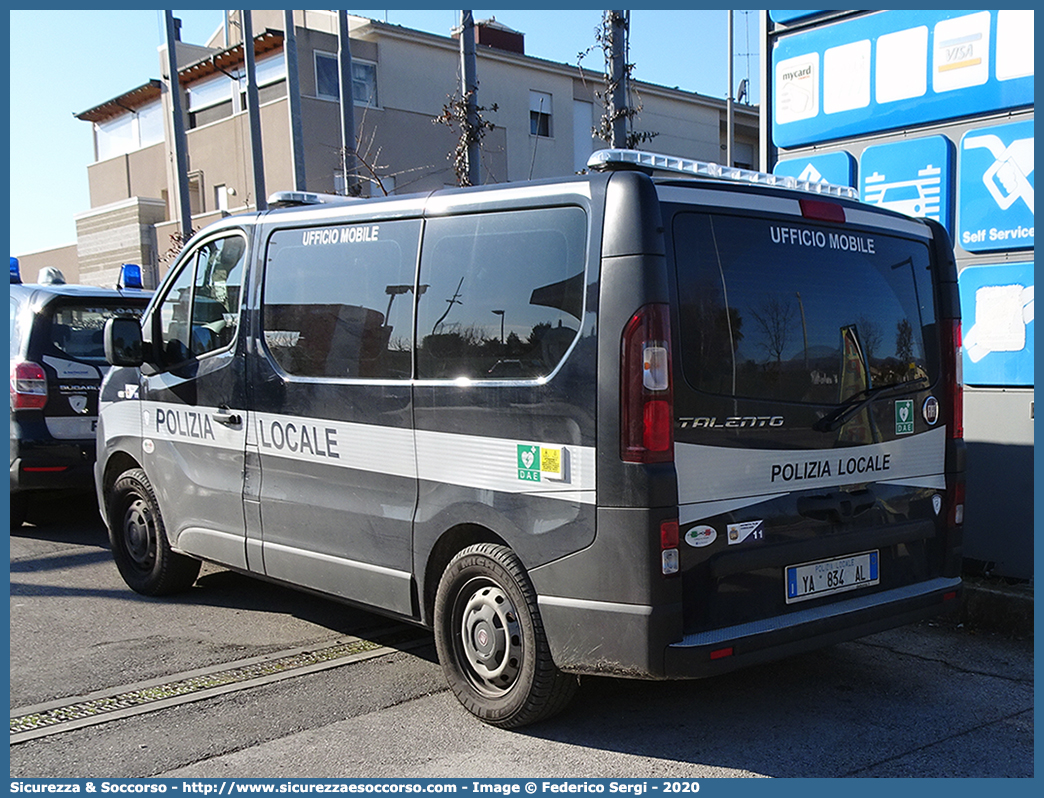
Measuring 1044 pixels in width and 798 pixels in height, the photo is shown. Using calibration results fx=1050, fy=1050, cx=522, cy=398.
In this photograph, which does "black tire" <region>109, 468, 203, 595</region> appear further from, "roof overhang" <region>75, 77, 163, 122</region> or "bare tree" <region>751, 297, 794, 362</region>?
"roof overhang" <region>75, 77, 163, 122</region>

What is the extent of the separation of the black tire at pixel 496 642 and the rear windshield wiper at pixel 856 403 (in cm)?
140

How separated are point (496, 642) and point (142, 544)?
3.28m

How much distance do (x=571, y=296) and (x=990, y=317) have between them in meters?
3.47

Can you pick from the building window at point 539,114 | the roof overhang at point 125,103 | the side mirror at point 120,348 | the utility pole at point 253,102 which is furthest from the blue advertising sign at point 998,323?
the roof overhang at point 125,103

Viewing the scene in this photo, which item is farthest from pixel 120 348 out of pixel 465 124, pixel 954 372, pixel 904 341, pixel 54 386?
pixel 465 124

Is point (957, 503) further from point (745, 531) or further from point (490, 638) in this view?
point (490, 638)

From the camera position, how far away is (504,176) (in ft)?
96.1

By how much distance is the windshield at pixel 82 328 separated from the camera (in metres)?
8.34

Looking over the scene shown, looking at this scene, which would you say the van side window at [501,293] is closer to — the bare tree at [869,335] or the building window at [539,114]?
the bare tree at [869,335]

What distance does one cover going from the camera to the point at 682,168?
4320 mm

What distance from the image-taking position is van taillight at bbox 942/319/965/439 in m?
4.96

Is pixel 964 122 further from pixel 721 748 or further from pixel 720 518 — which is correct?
pixel 721 748

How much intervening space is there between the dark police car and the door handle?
3.02 meters

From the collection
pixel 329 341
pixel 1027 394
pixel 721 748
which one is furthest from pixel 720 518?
pixel 1027 394
